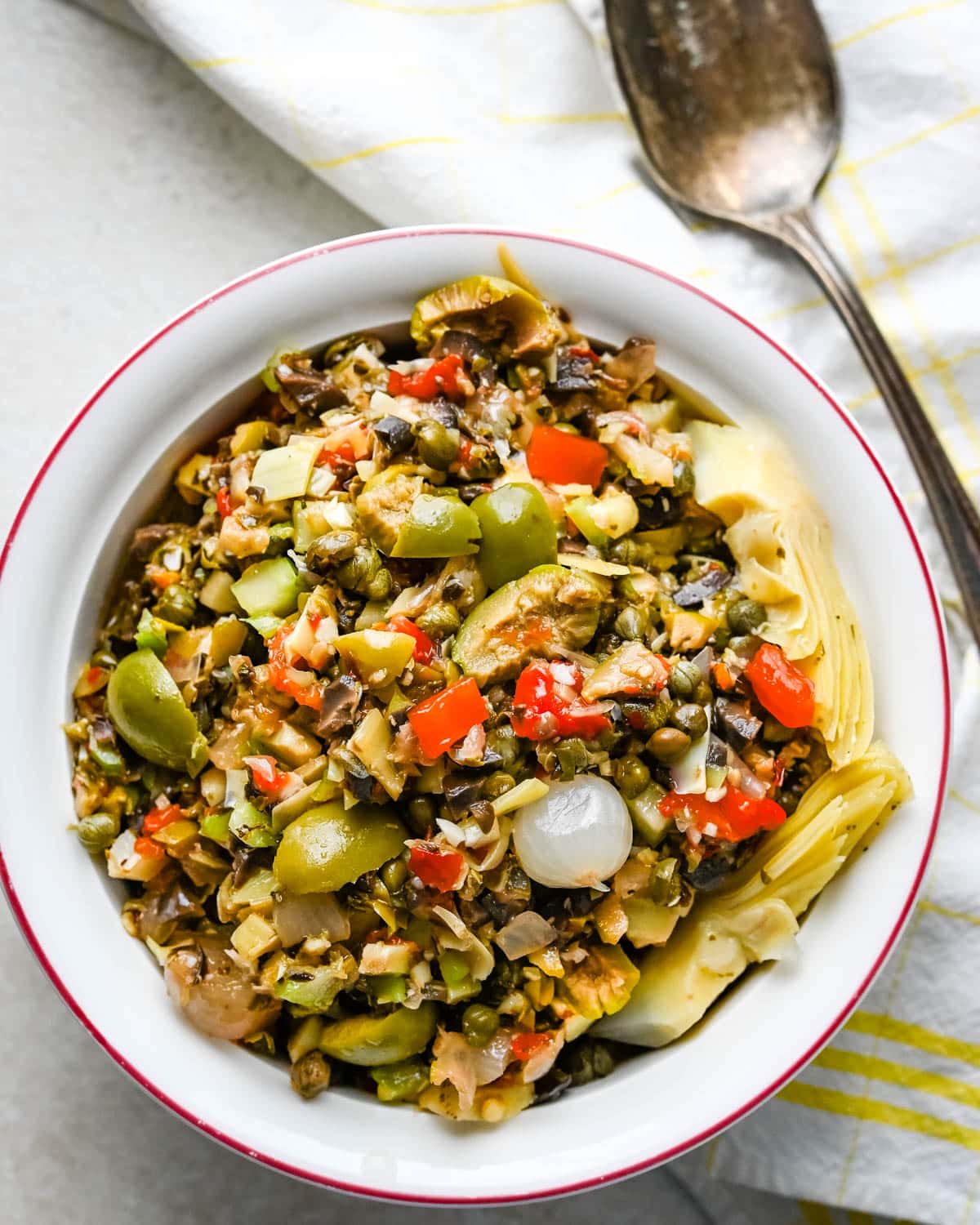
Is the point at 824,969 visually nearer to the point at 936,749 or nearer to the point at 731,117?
the point at 936,749

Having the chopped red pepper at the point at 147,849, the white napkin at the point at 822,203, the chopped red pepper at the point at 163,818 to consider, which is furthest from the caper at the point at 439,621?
the white napkin at the point at 822,203

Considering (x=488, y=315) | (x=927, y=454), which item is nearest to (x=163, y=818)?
(x=488, y=315)

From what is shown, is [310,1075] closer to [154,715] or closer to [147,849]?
[147,849]

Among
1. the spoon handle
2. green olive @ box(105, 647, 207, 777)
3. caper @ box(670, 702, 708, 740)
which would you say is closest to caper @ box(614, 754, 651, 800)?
caper @ box(670, 702, 708, 740)

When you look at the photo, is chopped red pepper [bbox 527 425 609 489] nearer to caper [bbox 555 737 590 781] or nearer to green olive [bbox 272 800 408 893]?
caper [bbox 555 737 590 781]

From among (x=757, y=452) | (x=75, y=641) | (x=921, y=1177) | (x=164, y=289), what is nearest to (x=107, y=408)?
(x=75, y=641)

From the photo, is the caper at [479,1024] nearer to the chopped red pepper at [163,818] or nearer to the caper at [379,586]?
the chopped red pepper at [163,818]
